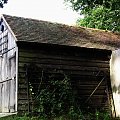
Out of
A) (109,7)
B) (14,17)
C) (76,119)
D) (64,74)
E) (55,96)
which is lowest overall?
(76,119)

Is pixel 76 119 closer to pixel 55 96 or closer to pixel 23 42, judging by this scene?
pixel 55 96

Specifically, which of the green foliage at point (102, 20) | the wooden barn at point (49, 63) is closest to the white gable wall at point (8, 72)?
the wooden barn at point (49, 63)

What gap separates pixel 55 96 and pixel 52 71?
1375 millimetres

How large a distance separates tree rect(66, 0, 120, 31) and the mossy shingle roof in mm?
2905

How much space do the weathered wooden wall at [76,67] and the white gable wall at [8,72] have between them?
706mm

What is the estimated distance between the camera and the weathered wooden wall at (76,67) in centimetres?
1477

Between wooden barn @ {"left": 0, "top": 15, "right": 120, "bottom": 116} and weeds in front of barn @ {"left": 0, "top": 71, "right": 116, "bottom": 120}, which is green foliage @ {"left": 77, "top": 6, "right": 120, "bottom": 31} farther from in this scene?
weeds in front of barn @ {"left": 0, "top": 71, "right": 116, "bottom": 120}

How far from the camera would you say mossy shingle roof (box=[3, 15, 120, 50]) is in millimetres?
15983

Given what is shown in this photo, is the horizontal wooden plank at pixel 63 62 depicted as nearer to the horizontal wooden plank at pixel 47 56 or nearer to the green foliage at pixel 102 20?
the horizontal wooden plank at pixel 47 56

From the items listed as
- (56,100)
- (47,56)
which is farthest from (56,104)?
(47,56)

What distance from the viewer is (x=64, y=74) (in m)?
15.4

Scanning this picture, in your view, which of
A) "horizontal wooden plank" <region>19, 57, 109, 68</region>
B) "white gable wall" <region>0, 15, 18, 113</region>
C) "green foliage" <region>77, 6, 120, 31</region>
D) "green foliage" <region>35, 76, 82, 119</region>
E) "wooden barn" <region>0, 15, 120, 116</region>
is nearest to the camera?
"green foliage" <region>35, 76, 82, 119</region>

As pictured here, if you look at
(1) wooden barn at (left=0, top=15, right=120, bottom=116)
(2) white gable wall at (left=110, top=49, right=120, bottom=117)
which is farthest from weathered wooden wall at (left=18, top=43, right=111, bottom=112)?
(2) white gable wall at (left=110, top=49, right=120, bottom=117)

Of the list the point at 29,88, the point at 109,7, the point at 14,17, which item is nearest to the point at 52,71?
the point at 29,88
